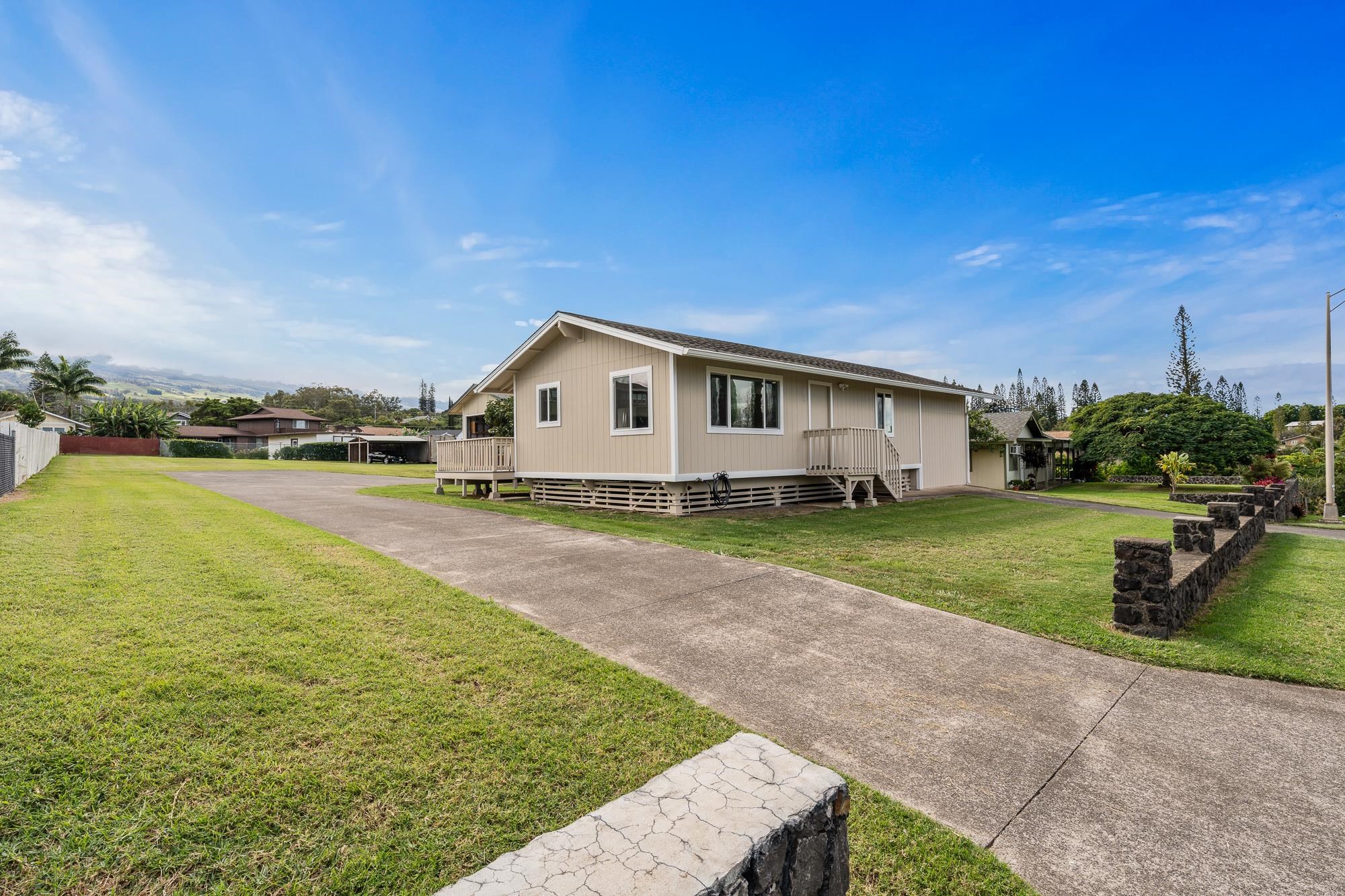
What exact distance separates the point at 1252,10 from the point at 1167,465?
1521 centimetres

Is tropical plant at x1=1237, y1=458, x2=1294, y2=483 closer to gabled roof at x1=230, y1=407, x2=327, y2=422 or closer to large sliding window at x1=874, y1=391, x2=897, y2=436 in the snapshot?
large sliding window at x1=874, y1=391, x2=897, y2=436

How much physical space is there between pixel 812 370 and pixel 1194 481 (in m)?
24.9

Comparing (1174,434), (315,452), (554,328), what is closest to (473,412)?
(554,328)

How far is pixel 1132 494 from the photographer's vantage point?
22.3 metres

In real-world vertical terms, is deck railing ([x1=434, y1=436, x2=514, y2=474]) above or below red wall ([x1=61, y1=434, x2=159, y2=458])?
below

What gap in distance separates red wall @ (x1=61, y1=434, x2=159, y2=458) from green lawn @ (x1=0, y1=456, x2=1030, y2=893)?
54167mm

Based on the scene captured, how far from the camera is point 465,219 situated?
2077 cm

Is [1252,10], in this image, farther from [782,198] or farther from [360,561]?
[360,561]

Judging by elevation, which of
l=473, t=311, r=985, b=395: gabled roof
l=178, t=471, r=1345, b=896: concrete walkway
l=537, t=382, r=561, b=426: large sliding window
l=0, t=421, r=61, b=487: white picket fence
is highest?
l=473, t=311, r=985, b=395: gabled roof

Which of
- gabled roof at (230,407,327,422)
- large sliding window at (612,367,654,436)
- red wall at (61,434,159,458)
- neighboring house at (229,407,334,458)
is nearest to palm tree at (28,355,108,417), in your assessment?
red wall at (61,434,159,458)

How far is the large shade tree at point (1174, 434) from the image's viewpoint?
80.6ft

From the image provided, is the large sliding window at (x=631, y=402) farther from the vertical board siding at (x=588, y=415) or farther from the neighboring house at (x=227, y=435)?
the neighboring house at (x=227, y=435)

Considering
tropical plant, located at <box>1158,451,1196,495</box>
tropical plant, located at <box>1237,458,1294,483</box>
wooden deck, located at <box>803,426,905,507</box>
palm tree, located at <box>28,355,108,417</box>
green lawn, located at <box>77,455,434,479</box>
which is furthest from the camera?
palm tree, located at <box>28,355,108,417</box>

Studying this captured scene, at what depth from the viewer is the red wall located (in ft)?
144
